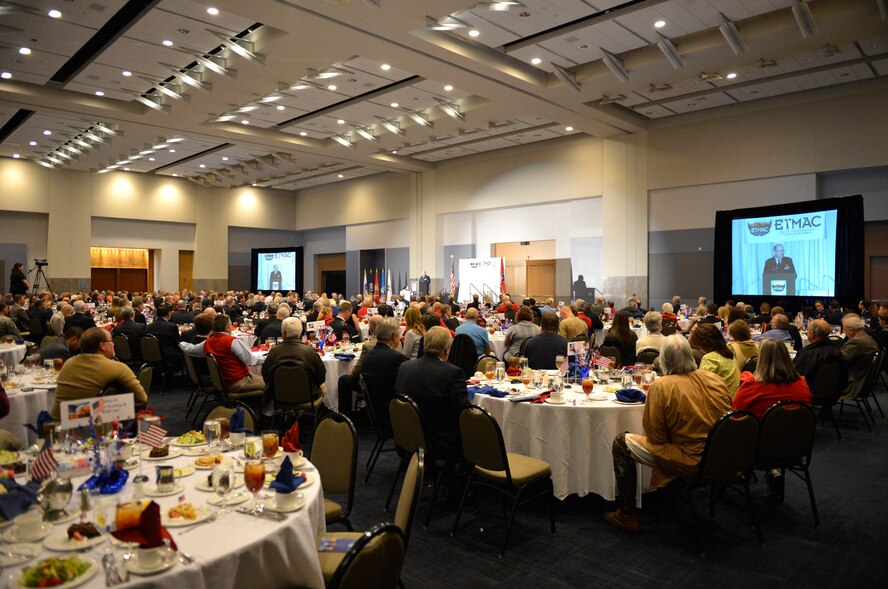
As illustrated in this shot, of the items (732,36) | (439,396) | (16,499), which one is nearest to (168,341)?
(439,396)

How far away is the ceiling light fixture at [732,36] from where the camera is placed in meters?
9.86

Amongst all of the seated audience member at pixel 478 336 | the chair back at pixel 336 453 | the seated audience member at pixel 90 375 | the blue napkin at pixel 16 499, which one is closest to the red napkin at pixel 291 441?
the chair back at pixel 336 453

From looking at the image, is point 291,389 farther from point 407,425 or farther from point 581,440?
point 581,440

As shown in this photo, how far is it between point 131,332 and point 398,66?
6618 millimetres

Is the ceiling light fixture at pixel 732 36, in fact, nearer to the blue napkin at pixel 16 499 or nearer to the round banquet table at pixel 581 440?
the round banquet table at pixel 581 440

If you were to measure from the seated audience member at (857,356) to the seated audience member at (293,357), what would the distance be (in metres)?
5.95

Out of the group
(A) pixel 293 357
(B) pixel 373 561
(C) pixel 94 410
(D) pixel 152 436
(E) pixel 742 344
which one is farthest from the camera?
(E) pixel 742 344

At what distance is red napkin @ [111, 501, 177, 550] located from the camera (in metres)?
1.81

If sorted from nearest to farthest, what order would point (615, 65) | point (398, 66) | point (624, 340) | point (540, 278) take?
1. point (624, 340)
2. point (398, 66)
3. point (615, 65)
4. point (540, 278)

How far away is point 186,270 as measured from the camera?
24.6 m

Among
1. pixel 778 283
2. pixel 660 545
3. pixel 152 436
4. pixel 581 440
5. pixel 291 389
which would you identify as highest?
pixel 778 283

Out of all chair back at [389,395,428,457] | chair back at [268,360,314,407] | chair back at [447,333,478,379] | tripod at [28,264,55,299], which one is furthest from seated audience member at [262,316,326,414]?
tripod at [28,264,55,299]

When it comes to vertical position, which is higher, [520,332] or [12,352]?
[520,332]

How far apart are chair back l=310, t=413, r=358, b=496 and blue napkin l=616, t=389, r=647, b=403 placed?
2130 millimetres
